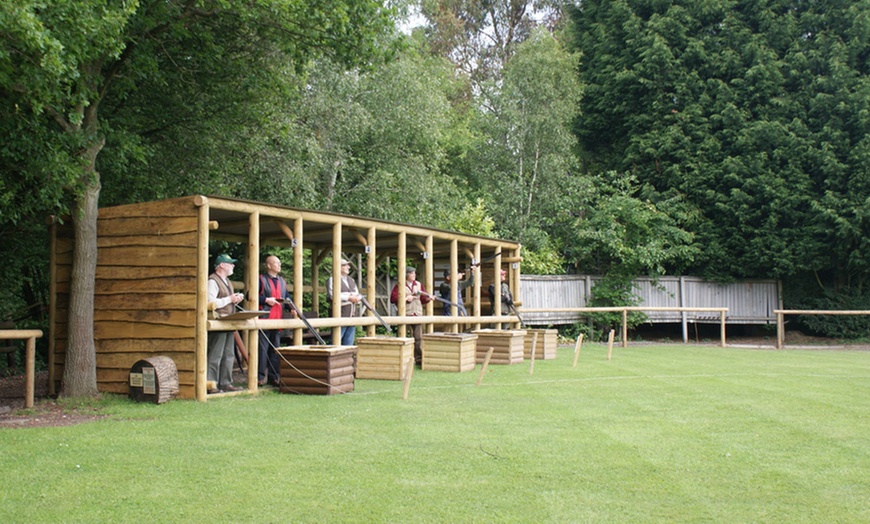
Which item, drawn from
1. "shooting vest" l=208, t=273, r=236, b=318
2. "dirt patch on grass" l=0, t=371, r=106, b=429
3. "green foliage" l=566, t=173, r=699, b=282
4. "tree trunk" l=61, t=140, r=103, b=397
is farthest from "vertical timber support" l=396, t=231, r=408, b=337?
"green foliage" l=566, t=173, r=699, b=282

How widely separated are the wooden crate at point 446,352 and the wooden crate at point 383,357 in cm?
142

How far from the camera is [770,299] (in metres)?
26.7

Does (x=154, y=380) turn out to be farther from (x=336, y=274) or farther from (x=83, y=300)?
(x=336, y=274)

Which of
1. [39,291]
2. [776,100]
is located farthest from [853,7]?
[39,291]

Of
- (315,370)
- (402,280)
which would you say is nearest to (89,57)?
(315,370)

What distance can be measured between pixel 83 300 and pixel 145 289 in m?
0.74

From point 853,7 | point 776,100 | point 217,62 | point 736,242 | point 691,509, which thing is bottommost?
point 691,509

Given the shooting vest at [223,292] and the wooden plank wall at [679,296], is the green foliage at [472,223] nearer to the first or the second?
the wooden plank wall at [679,296]

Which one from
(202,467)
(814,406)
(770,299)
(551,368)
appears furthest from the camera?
(770,299)

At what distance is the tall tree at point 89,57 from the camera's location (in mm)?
8648

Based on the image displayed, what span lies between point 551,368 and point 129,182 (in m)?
7.82

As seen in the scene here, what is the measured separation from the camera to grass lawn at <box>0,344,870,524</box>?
516 centimetres

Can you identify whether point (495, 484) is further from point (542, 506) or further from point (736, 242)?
point (736, 242)

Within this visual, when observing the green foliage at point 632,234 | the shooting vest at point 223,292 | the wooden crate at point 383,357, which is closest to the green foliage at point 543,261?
the green foliage at point 632,234
